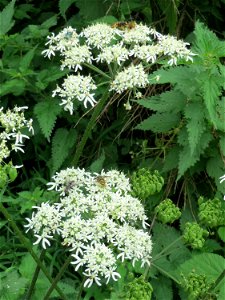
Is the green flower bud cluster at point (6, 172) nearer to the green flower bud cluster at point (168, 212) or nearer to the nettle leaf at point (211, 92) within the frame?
the green flower bud cluster at point (168, 212)

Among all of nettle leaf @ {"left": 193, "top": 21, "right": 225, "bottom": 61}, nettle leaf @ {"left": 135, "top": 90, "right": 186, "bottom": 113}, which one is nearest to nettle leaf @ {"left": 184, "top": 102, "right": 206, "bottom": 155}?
nettle leaf @ {"left": 135, "top": 90, "right": 186, "bottom": 113}

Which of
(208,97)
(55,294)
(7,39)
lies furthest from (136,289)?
(7,39)

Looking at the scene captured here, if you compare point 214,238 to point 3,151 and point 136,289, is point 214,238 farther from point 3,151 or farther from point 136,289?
point 3,151

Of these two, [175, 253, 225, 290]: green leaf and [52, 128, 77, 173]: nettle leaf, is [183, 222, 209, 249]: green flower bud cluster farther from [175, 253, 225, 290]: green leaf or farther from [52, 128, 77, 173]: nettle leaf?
[52, 128, 77, 173]: nettle leaf

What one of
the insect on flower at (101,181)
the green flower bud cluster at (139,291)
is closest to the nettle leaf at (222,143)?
the insect on flower at (101,181)

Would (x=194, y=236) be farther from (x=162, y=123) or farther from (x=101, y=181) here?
(x=162, y=123)

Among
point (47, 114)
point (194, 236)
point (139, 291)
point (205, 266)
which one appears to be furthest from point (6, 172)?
point (205, 266)
